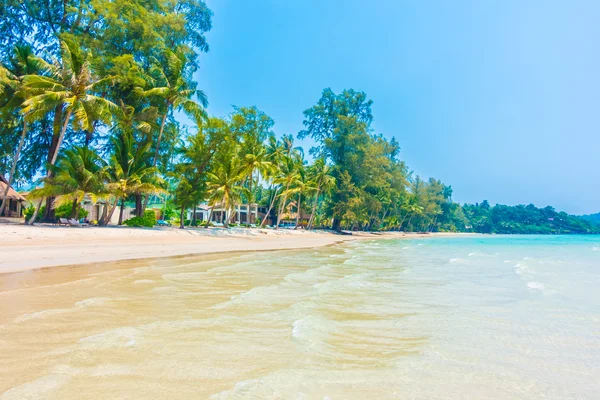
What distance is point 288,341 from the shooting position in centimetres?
384

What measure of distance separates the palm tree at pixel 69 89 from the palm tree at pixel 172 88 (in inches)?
144

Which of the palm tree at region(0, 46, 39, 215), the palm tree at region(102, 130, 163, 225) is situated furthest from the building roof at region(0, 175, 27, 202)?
the palm tree at region(102, 130, 163, 225)

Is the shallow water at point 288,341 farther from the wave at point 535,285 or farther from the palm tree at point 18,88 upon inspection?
the palm tree at point 18,88

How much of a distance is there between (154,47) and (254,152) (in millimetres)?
11336

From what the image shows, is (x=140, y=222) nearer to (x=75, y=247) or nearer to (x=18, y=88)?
(x=18, y=88)

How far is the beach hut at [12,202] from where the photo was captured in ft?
77.9

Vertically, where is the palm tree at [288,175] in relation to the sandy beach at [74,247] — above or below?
above

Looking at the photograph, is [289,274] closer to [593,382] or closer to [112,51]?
[593,382]

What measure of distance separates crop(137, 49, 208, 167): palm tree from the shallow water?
17.4 m

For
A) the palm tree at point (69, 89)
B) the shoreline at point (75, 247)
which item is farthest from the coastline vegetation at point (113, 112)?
the shoreline at point (75, 247)

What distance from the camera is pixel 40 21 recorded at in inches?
886

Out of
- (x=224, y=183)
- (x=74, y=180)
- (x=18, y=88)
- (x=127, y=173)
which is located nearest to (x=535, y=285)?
(x=127, y=173)

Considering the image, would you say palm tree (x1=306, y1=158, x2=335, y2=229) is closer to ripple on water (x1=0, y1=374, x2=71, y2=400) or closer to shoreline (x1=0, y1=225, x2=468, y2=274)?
shoreline (x1=0, y1=225, x2=468, y2=274)

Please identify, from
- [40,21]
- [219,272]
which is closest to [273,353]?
[219,272]
